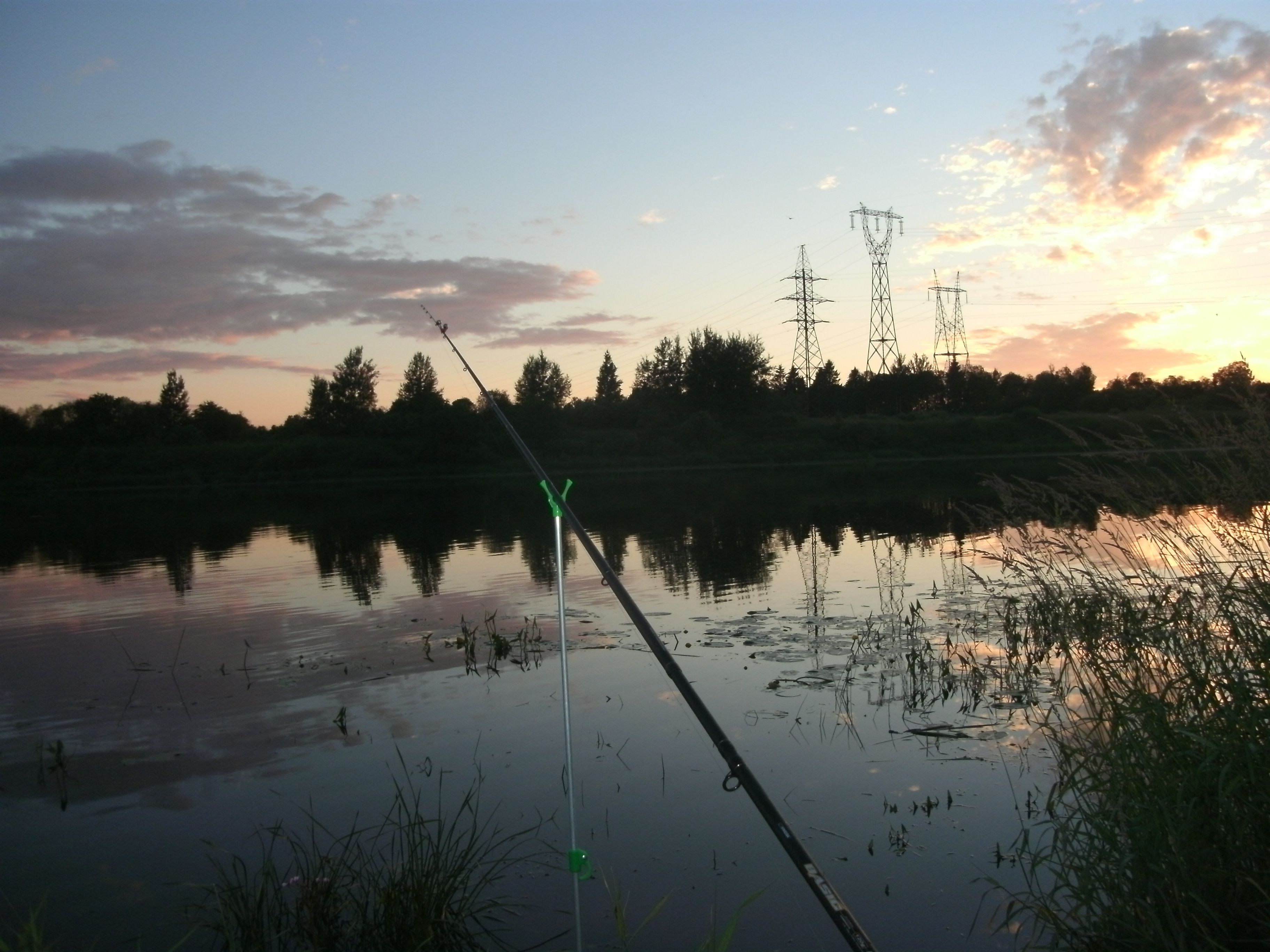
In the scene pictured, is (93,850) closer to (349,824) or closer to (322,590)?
(349,824)

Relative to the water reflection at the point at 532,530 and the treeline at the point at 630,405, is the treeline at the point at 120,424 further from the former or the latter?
the water reflection at the point at 532,530

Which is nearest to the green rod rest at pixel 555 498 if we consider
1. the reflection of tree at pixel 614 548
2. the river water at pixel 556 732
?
the river water at pixel 556 732

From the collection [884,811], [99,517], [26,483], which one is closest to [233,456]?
[26,483]

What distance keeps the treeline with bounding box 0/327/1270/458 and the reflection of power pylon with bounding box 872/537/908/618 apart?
48.4 metres

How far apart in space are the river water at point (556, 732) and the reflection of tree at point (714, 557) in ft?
0.45

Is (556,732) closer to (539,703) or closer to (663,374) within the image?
(539,703)

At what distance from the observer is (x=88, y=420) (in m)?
84.8

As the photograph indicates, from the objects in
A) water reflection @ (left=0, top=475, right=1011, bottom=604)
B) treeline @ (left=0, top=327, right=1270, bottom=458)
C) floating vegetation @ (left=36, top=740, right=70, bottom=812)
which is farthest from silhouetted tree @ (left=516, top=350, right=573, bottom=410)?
floating vegetation @ (left=36, top=740, right=70, bottom=812)

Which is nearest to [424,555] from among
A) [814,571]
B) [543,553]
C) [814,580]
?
[543,553]

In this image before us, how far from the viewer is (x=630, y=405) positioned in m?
84.2

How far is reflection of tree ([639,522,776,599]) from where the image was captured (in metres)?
16.9

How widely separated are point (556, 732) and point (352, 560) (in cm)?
1576

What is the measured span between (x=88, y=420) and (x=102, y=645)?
273ft

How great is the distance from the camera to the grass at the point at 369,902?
4504 millimetres
